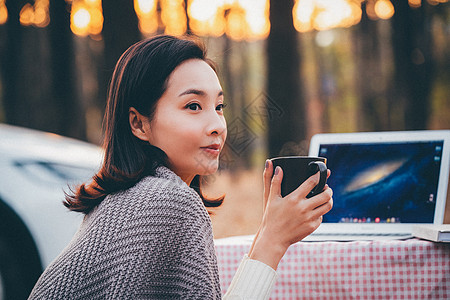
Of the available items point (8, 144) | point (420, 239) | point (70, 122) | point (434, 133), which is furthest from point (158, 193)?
point (70, 122)

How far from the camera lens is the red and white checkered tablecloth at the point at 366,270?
133 cm

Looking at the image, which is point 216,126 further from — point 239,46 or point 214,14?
point 239,46

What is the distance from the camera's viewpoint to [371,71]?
11.2 meters

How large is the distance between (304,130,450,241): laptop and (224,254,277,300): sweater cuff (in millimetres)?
513

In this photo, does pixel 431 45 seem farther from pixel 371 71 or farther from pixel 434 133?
pixel 434 133

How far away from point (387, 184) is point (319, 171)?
717 millimetres

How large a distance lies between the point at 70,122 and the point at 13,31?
6.85ft

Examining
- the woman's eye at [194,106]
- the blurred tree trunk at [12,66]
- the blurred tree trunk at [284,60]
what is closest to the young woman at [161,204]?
the woman's eye at [194,106]

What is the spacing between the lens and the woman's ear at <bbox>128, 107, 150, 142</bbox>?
1135mm

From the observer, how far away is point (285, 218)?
1.04 m

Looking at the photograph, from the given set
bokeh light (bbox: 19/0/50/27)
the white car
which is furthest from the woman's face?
bokeh light (bbox: 19/0/50/27)

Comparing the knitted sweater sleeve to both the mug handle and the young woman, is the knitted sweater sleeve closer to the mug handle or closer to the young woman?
the young woman

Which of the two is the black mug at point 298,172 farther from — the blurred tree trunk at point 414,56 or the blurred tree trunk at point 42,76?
the blurred tree trunk at point 414,56

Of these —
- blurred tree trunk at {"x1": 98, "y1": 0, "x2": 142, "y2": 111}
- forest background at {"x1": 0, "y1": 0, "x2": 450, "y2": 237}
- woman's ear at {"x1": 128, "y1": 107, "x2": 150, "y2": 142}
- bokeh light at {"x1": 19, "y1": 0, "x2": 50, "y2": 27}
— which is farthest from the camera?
bokeh light at {"x1": 19, "y1": 0, "x2": 50, "y2": 27}
